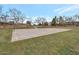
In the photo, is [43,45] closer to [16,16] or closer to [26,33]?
[26,33]

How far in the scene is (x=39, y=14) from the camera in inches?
49.1

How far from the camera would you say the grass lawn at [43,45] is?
48.3 inches

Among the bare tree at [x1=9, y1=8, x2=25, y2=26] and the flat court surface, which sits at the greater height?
the bare tree at [x1=9, y1=8, x2=25, y2=26]

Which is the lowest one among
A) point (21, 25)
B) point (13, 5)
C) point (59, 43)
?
point (59, 43)

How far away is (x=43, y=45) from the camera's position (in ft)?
4.06

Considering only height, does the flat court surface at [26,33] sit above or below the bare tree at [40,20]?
below

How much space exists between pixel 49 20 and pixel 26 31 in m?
0.18

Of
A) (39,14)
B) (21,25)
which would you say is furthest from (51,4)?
(21,25)

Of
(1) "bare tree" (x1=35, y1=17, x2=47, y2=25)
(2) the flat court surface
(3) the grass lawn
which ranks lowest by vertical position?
(3) the grass lawn

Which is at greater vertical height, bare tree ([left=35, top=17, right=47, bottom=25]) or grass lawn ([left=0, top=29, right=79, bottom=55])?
bare tree ([left=35, top=17, right=47, bottom=25])

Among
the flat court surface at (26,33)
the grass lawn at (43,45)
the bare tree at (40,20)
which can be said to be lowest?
the grass lawn at (43,45)

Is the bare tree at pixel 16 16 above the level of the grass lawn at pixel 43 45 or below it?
above

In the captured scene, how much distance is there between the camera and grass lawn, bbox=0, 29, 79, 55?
1227 mm
